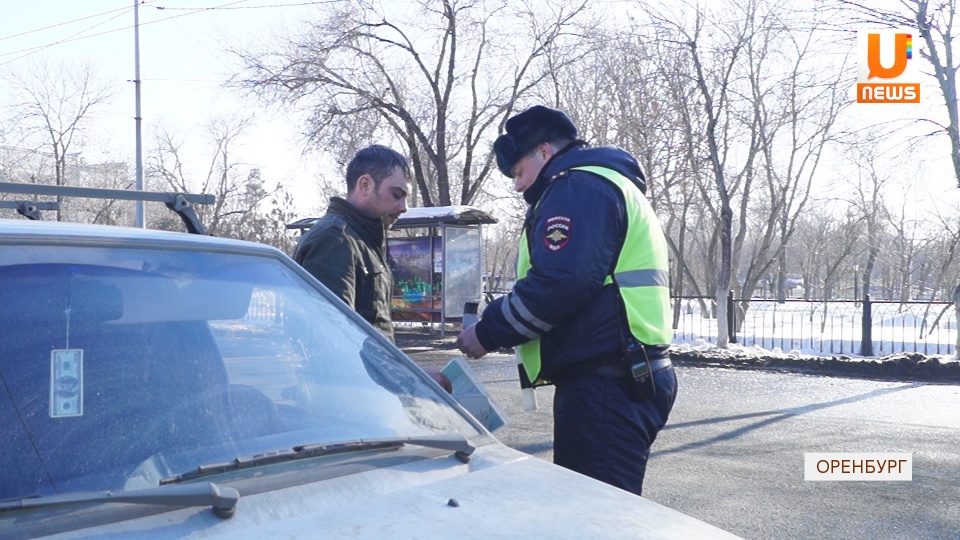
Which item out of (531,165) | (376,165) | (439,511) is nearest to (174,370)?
(439,511)

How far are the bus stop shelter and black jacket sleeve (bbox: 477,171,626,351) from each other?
608 inches

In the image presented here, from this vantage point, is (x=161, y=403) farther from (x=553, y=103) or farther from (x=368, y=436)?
(x=553, y=103)

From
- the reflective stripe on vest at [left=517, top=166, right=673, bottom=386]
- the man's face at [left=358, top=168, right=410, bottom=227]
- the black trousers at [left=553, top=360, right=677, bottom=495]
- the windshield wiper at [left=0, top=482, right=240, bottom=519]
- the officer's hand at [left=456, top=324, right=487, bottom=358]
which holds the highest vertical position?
the man's face at [left=358, top=168, right=410, bottom=227]

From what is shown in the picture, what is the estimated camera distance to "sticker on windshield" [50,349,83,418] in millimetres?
1758

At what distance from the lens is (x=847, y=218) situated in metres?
38.2

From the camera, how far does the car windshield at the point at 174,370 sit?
1.73m

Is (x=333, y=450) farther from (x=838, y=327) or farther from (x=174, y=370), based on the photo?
(x=838, y=327)

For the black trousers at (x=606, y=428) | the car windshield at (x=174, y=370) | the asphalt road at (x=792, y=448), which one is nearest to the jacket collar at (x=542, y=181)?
the black trousers at (x=606, y=428)

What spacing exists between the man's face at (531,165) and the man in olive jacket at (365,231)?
→ 2.25ft

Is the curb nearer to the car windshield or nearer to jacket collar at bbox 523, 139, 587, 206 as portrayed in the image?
jacket collar at bbox 523, 139, 587, 206

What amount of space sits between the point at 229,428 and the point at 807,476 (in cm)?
571

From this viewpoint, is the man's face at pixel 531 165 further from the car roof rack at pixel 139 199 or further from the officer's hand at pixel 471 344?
the car roof rack at pixel 139 199

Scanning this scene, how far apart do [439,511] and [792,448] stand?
649 centimetres

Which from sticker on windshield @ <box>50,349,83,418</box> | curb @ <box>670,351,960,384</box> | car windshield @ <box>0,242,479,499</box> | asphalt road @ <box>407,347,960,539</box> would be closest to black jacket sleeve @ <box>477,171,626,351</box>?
car windshield @ <box>0,242,479,499</box>
